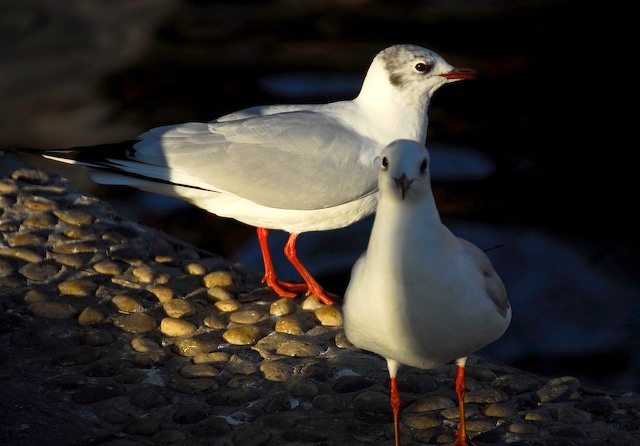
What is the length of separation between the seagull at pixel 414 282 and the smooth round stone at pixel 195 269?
1561 mm

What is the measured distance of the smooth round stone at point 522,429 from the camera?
3389 millimetres

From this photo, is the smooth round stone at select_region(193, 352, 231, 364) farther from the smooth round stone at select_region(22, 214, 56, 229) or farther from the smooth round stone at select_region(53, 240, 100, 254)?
the smooth round stone at select_region(22, 214, 56, 229)

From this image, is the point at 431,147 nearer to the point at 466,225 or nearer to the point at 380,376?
the point at 466,225

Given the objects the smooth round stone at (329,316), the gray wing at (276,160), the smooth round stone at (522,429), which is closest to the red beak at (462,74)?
the gray wing at (276,160)

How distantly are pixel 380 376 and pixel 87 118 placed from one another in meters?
4.25

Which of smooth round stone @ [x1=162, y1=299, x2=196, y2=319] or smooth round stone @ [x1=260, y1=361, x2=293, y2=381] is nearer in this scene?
smooth round stone @ [x1=260, y1=361, x2=293, y2=381]

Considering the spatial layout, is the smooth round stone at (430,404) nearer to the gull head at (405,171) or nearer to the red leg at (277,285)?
the gull head at (405,171)

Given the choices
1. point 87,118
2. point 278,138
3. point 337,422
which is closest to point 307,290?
point 278,138

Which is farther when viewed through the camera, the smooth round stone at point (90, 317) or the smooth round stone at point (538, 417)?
the smooth round stone at point (90, 317)

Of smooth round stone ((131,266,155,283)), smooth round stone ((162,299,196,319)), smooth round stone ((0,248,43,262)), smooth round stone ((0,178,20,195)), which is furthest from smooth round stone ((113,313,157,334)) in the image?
smooth round stone ((0,178,20,195))

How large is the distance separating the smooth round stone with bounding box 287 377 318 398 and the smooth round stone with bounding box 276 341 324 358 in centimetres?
29

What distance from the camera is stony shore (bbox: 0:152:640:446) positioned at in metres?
3.38

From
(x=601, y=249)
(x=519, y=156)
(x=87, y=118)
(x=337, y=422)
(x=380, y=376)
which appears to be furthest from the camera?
(x=87, y=118)

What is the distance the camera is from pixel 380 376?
3832mm
